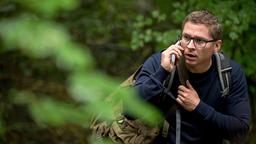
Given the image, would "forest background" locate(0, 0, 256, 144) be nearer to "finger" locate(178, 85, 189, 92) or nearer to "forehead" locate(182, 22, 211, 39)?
"finger" locate(178, 85, 189, 92)

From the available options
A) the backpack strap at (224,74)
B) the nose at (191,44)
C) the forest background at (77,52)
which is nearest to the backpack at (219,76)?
the backpack strap at (224,74)

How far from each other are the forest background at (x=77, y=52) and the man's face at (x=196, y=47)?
0.69 m

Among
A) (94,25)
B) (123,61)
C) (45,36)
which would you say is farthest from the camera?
(123,61)

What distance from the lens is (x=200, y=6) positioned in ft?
19.5

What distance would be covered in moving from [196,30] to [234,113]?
641mm

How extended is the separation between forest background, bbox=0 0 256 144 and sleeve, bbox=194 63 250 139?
97 centimetres

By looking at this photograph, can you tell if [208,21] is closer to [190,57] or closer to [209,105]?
[190,57]

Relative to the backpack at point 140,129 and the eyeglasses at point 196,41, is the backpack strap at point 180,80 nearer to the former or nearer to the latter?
the backpack at point 140,129

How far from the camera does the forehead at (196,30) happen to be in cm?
387

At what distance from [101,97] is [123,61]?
8239 millimetres

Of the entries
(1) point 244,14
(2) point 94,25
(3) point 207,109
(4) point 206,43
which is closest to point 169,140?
(3) point 207,109

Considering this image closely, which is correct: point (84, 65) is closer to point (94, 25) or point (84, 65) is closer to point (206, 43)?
point (206, 43)

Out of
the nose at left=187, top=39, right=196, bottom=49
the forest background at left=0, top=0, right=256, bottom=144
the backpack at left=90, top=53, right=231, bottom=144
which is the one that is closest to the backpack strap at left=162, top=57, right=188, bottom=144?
the backpack at left=90, top=53, right=231, bottom=144

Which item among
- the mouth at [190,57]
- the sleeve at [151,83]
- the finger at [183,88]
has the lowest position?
the finger at [183,88]
